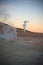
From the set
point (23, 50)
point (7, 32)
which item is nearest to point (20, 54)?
point (23, 50)

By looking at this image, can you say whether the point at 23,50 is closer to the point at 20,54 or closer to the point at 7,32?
the point at 20,54

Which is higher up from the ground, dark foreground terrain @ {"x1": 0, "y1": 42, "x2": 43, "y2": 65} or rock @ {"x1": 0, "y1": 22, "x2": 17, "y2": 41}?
rock @ {"x1": 0, "y1": 22, "x2": 17, "y2": 41}

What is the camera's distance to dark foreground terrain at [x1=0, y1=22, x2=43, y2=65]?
1.90 metres

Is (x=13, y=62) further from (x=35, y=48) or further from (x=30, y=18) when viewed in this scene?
(x=30, y=18)

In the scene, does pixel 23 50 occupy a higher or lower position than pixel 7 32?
lower

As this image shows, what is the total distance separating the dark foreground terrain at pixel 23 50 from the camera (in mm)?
1900

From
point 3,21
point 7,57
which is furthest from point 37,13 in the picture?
point 7,57

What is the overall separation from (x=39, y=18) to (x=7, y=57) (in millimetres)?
697

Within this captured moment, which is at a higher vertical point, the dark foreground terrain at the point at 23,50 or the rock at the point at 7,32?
the rock at the point at 7,32

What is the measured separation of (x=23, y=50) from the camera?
1918 millimetres

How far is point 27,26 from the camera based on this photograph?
196 centimetres

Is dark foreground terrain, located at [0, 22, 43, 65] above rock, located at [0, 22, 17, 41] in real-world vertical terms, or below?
below

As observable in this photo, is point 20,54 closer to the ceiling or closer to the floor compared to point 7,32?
closer to the floor

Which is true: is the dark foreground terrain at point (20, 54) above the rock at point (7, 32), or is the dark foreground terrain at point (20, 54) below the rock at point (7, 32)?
below
